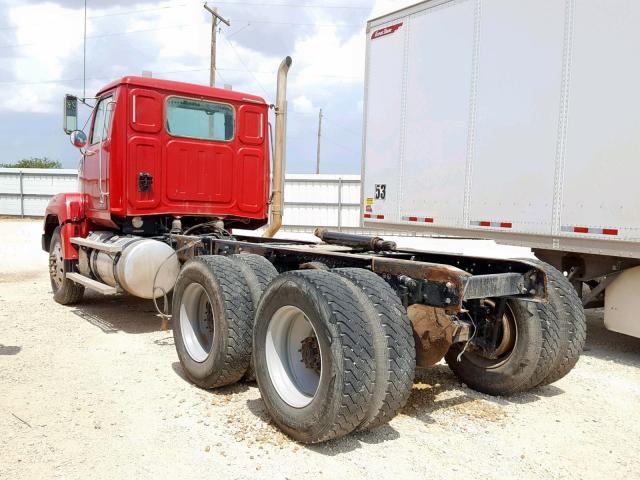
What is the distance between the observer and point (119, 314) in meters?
7.29

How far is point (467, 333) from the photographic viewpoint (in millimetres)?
3707

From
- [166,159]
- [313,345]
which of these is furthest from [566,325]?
[166,159]

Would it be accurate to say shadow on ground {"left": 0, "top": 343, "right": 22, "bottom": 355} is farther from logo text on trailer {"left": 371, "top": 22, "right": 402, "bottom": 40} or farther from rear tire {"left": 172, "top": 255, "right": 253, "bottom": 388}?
logo text on trailer {"left": 371, "top": 22, "right": 402, "bottom": 40}

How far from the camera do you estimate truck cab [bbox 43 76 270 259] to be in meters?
6.68

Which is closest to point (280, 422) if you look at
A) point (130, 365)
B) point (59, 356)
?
point (130, 365)

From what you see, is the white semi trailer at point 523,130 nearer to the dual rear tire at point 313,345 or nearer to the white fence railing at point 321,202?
the dual rear tire at point 313,345

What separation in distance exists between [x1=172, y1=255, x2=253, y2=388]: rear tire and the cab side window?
2.90 meters

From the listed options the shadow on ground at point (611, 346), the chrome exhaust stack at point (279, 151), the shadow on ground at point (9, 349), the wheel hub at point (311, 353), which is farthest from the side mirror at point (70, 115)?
the shadow on ground at point (611, 346)

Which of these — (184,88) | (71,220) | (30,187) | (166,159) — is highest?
(184,88)

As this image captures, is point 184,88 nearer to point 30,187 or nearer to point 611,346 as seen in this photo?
point 611,346

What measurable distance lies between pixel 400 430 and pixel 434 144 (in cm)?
399

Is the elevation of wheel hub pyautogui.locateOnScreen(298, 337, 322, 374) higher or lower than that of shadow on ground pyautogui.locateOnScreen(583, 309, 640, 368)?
higher

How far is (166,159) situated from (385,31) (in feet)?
10.2

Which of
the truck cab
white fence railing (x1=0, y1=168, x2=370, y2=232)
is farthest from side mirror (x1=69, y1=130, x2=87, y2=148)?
white fence railing (x1=0, y1=168, x2=370, y2=232)
